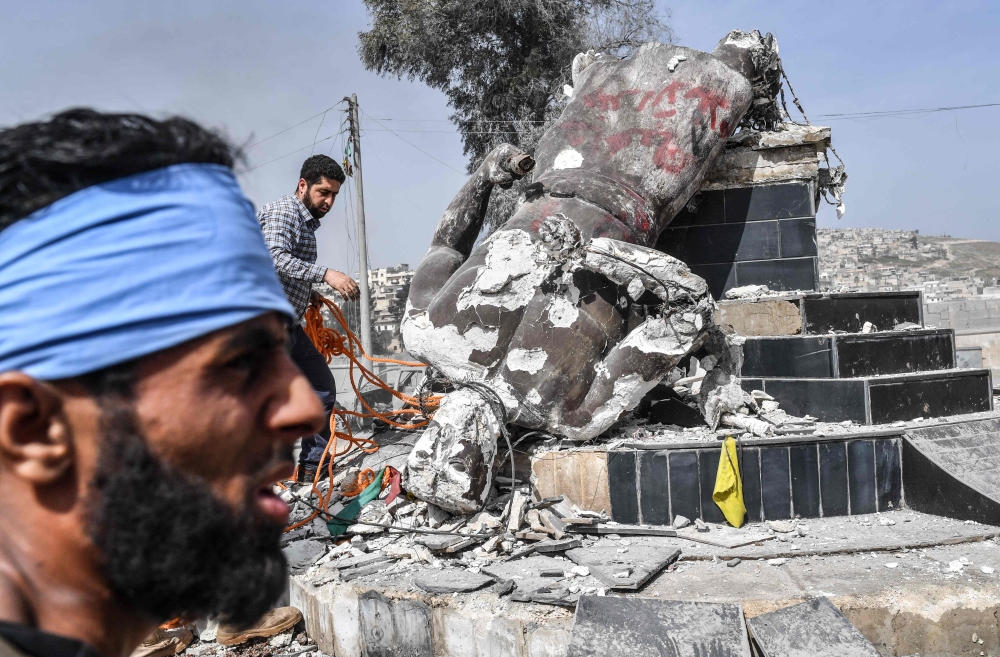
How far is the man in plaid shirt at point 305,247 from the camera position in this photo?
448cm

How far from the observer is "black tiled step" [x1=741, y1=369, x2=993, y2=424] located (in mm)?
4367

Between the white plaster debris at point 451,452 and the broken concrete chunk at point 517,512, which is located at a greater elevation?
the white plaster debris at point 451,452

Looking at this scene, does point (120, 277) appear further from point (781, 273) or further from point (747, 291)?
point (781, 273)

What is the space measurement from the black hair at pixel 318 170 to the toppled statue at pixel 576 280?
33.0 inches

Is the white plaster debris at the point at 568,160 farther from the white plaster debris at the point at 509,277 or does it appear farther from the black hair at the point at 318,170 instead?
the black hair at the point at 318,170

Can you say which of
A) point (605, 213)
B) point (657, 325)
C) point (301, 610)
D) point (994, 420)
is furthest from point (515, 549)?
point (994, 420)

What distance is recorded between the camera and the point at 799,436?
3.98 m

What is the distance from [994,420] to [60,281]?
5159mm

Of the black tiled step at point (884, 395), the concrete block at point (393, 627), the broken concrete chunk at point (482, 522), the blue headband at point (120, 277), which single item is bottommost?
the concrete block at point (393, 627)

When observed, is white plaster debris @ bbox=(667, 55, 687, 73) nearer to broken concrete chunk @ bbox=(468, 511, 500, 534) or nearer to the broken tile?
broken concrete chunk @ bbox=(468, 511, 500, 534)

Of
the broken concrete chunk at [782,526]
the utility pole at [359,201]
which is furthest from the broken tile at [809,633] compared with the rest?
the utility pole at [359,201]

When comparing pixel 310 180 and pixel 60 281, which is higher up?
pixel 310 180

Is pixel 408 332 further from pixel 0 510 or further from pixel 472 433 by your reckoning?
pixel 0 510

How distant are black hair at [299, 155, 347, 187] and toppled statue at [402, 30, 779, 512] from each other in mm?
839
